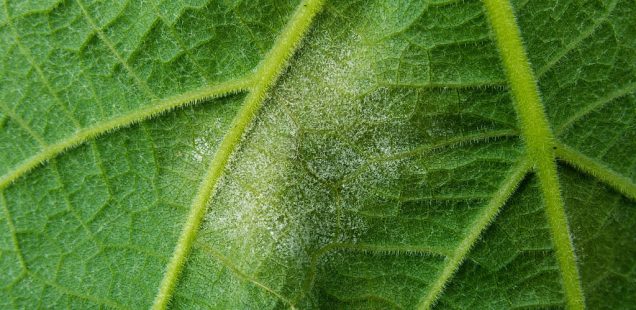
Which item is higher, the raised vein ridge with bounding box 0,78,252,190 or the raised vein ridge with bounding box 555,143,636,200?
the raised vein ridge with bounding box 555,143,636,200

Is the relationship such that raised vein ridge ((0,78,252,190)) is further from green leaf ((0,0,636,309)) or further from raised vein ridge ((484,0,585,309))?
raised vein ridge ((484,0,585,309))

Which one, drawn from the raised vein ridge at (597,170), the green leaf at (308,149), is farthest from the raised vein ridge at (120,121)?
the raised vein ridge at (597,170)

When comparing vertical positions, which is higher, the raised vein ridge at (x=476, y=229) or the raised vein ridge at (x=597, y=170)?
the raised vein ridge at (x=597, y=170)

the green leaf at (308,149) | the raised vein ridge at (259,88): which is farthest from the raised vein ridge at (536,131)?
the raised vein ridge at (259,88)

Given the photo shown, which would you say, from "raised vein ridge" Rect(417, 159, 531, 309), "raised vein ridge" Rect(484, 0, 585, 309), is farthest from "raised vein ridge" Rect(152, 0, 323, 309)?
"raised vein ridge" Rect(417, 159, 531, 309)

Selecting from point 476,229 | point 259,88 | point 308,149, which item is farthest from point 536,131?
point 259,88

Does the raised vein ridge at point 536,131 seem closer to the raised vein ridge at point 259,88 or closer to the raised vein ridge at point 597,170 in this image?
the raised vein ridge at point 597,170

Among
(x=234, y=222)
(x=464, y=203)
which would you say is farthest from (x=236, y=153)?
(x=464, y=203)
